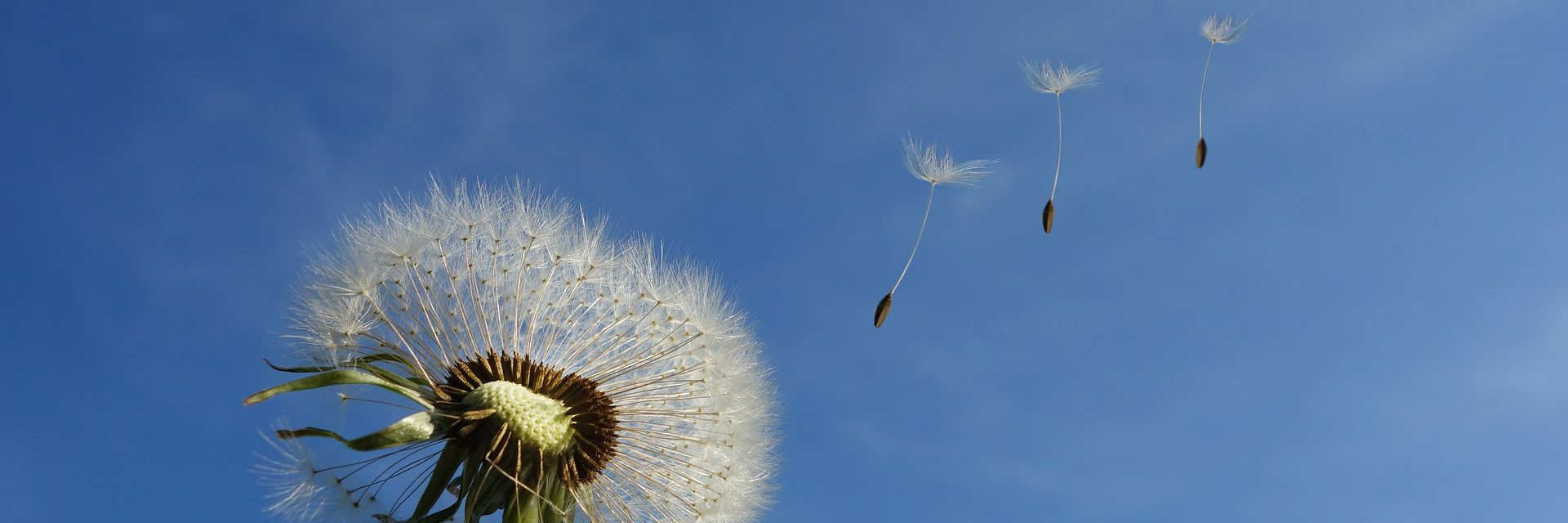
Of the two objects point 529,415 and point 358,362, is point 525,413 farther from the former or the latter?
point 358,362

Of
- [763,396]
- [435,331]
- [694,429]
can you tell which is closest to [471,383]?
[435,331]

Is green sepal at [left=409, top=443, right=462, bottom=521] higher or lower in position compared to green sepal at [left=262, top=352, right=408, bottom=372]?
lower

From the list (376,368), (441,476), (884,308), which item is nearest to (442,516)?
(441,476)

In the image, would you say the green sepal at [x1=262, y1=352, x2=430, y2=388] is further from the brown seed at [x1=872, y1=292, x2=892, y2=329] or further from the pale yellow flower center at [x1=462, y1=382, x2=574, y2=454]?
the brown seed at [x1=872, y1=292, x2=892, y2=329]

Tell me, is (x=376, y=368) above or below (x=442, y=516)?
above

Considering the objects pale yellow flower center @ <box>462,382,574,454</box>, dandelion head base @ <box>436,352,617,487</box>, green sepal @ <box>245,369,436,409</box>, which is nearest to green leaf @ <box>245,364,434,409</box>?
green sepal @ <box>245,369,436,409</box>

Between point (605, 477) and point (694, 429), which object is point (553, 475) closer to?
point (605, 477)

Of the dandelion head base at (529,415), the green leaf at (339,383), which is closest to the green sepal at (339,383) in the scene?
the green leaf at (339,383)
